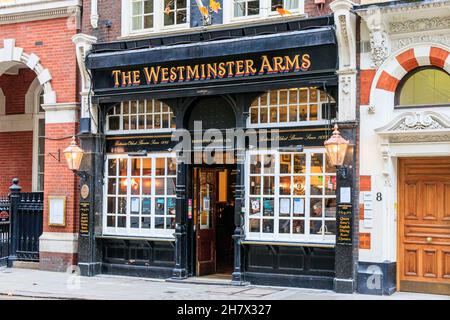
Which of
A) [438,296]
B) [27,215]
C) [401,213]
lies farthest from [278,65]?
[27,215]

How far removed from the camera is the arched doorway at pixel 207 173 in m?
15.1

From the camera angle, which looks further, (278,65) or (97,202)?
(97,202)

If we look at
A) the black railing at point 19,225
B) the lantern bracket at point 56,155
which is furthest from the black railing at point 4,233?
the lantern bracket at point 56,155

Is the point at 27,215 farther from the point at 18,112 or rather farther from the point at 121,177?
the point at 18,112

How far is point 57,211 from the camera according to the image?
54.7 ft

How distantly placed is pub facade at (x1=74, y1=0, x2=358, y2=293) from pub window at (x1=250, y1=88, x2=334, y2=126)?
0.07 feet

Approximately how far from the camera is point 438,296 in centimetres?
1280

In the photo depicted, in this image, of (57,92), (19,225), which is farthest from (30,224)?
(57,92)

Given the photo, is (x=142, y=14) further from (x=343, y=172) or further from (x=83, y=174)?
(x=343, y=172)

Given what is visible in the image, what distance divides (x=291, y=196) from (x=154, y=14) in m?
5.13

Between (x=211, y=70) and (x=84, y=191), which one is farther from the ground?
(x=211, y=70)

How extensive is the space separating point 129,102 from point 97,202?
238 centimetres

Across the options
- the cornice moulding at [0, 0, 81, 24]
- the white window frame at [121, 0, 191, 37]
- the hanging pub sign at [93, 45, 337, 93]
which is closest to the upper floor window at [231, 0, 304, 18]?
the hanging pub sign at [93, 45, 337, 93]

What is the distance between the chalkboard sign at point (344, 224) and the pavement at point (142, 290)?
100 centimetres
